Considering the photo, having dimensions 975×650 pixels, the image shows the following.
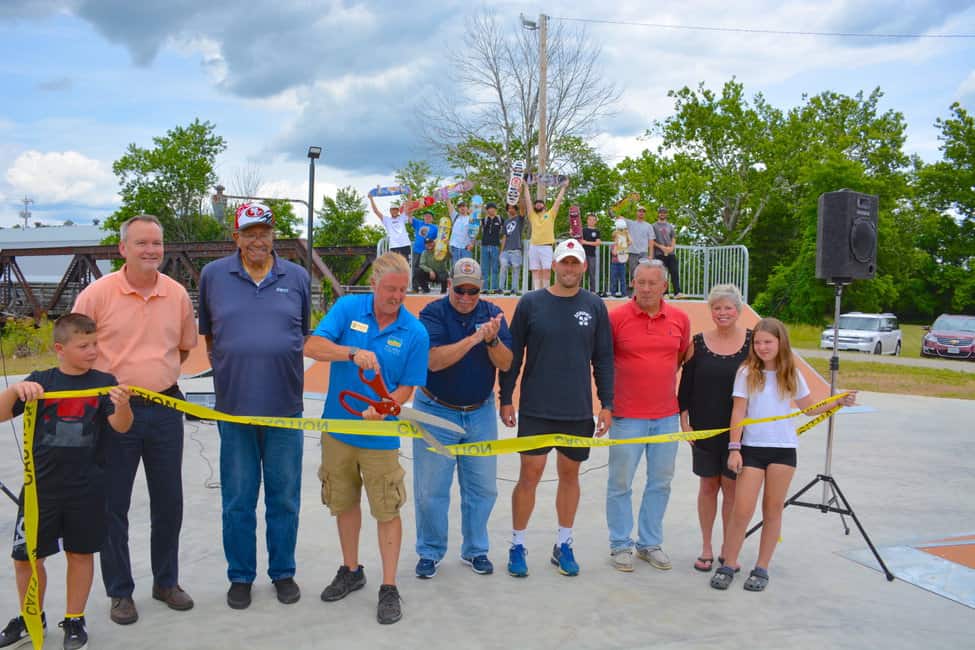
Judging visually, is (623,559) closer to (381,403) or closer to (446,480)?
(446,480)

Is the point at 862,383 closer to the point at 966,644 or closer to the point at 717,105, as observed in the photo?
the point at 966,644

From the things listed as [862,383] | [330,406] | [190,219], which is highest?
[190,219]

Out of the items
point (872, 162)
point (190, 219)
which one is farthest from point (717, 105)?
point (190, 219)

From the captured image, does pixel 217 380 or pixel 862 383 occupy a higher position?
pixel 217 380

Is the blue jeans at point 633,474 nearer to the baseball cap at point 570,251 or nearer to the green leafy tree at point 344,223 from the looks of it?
the baseball cap at point 570,251

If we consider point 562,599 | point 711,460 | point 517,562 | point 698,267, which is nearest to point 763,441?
point 711,460

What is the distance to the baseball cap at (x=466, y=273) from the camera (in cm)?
378

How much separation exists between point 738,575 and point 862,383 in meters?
12.6

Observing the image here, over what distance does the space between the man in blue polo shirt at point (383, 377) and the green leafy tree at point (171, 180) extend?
141 feet

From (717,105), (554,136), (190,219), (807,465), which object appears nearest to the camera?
(807,465)

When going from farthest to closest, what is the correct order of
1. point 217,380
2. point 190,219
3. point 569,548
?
point 190,219 → point 569,548 → point 217,380

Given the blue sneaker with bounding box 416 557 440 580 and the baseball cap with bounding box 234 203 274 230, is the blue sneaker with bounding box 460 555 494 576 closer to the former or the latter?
the blue sneaker with bounding box 416 557 440 580

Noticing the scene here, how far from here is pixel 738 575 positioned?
4164mm

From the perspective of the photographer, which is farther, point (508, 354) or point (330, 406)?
point (508, 354)
